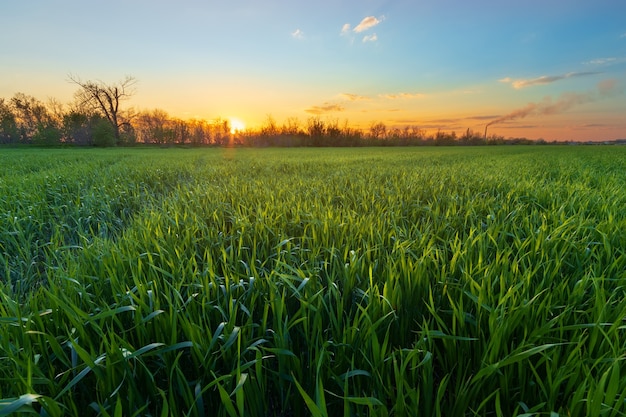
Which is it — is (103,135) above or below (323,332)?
above

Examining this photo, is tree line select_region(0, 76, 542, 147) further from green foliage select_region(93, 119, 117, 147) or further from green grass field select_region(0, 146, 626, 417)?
green grass field select_region(0, 146, 626, 417)

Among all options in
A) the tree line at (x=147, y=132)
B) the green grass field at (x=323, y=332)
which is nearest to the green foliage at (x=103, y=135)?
the tree line at (x=147, y=132)

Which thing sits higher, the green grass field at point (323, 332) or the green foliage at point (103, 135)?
the green foliage at point (103, 135)

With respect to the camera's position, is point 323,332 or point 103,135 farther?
point 103,135

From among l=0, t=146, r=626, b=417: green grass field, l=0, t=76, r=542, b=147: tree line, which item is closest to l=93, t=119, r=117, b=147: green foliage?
l=0, t=76, r=542, b=147: tree line

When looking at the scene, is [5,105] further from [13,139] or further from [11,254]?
[11,254]

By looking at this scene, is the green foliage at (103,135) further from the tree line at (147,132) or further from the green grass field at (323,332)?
the green grass field at (323,332)

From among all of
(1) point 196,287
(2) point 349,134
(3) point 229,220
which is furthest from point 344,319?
(2) point 349,134

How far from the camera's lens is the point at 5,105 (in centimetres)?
5094

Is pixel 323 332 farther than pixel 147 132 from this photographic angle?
No

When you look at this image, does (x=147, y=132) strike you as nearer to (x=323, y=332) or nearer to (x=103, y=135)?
(x=103, y=135)

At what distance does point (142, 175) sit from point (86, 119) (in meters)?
57.4

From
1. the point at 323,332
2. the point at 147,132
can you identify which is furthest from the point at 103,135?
the point at 323,332

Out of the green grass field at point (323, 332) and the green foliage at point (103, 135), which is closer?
the green grass field at point (323, 332)
